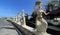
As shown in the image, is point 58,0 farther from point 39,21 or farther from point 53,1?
point 39,21

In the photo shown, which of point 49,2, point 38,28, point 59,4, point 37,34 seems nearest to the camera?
point 37,34

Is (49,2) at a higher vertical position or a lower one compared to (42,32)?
higher

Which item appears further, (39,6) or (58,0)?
(58,0)

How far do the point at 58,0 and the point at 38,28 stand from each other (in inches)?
1638

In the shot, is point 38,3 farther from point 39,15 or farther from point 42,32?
point 42,32

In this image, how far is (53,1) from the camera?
48844 mm

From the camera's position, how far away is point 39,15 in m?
6.87

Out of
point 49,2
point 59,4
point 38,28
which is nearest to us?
point 38,28

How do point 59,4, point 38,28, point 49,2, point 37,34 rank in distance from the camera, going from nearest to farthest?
point 37,34, point 38,28, point 59,4, point 49,2

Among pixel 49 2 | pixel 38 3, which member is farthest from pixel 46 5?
pixel 38 3

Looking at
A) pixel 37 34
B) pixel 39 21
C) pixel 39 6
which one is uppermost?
pixel 39 6

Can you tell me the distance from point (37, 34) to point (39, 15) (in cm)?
96

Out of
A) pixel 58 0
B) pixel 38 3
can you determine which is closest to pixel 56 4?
pixel 58 0

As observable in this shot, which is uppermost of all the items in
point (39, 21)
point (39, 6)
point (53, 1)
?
point (53, 1)
